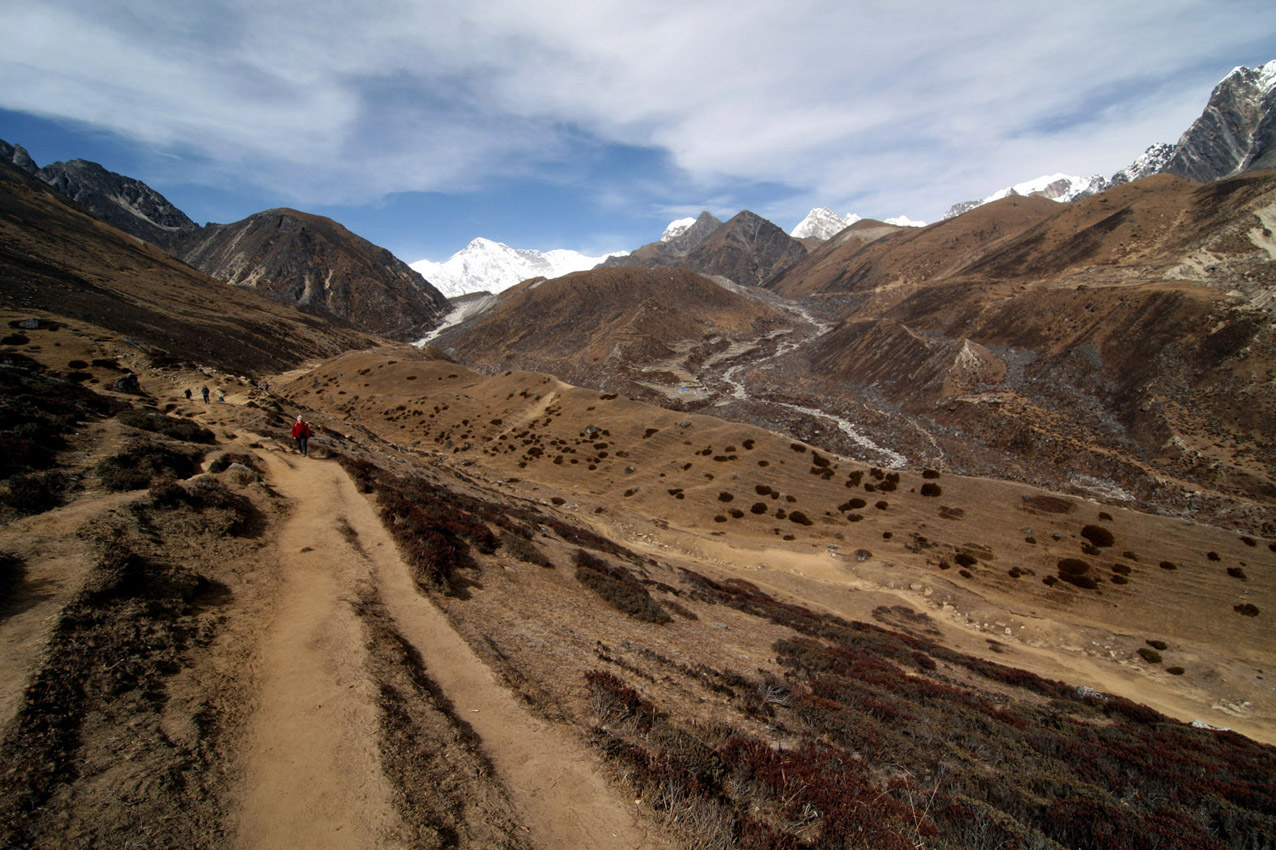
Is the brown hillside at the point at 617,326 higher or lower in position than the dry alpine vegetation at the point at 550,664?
higher

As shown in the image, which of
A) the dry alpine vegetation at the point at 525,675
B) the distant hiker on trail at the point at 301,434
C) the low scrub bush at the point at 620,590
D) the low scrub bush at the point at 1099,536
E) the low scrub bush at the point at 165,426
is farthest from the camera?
the low scrub bush at the point at 1099,536

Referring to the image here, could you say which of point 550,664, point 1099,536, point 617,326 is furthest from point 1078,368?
point 617,326

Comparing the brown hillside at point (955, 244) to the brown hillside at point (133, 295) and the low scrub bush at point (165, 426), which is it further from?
the low scrub bush at point (165, 426)

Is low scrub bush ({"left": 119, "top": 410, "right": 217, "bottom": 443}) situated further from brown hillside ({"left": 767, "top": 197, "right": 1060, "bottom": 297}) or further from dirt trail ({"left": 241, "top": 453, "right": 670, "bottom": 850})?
brown hillside ({"left": 767, "top": 197, "right": 1060, "bottom": 297})

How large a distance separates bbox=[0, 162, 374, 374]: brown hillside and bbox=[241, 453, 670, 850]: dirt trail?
82723 mm

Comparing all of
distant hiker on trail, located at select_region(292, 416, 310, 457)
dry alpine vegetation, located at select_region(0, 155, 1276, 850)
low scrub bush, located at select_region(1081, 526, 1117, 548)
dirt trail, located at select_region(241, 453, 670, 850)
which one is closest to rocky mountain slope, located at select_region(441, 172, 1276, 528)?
low scrub bush, located at select_region(1081, 526, 1117, 548)

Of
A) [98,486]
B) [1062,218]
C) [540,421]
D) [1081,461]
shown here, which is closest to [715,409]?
[540,421]

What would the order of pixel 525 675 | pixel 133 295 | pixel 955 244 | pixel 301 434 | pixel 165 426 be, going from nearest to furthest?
1. pixel 525 675
2. pixel 165 426
3. pixel 301 434
4. pixel 133 295
5. pixel 955 244

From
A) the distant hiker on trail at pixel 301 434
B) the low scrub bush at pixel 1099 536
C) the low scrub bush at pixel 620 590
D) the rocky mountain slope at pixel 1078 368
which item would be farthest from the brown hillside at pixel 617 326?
the low scrub bush at pixel 620 590

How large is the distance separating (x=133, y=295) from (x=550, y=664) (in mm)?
137730

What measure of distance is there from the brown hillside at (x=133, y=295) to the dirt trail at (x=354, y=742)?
82.7 meters

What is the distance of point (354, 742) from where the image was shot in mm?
7812

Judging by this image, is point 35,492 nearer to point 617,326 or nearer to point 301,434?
point 301,434

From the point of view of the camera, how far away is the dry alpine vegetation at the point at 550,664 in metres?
6.95
